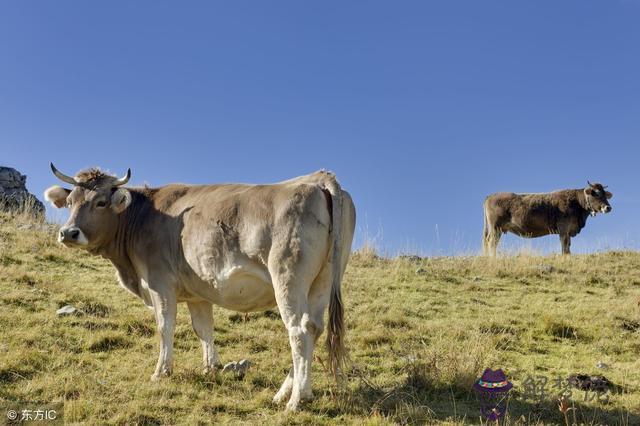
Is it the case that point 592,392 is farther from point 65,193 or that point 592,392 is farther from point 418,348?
point 65,193

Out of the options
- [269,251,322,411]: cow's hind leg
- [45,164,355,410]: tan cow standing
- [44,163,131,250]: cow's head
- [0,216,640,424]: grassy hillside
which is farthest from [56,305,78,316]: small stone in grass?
[269,251,322,411]: cow's hind leg

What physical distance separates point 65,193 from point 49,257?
6.10m

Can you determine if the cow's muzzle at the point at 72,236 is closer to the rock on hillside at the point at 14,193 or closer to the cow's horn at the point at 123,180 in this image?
the cow's horn at the point at 123,180

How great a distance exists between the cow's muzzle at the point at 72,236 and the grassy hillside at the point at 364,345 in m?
1.58

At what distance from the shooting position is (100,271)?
14.3 m

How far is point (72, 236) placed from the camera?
8.37m

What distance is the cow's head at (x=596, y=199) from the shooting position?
2339 cm

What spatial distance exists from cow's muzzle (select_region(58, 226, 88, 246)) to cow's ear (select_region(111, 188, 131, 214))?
566mm

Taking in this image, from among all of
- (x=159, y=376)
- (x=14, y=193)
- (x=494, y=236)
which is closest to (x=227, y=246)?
(x=159, y=376)

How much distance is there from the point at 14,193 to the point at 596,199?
21.5 m

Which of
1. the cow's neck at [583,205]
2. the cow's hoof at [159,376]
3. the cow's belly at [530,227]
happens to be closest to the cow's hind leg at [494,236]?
the cow's belly at [530,227]

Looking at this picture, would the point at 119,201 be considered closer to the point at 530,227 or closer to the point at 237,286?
the point at 237,286

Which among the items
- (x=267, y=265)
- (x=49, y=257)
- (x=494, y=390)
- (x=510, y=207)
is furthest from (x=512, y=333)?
(x=510, y=207)

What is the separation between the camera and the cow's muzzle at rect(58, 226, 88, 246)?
8312 millimetres
